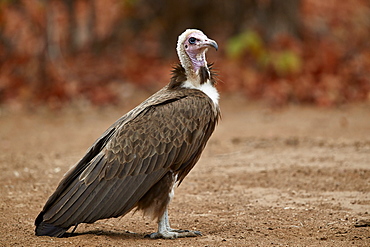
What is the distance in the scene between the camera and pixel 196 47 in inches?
244

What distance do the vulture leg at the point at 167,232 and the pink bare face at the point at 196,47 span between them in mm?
1593

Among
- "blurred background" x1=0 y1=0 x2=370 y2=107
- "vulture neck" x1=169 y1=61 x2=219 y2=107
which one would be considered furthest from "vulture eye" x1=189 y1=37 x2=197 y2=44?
"blurred background" x1=0 y1=0 x2=370 y2=107

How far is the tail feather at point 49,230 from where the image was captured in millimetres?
5422

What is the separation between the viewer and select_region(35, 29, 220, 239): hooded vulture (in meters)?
5.45

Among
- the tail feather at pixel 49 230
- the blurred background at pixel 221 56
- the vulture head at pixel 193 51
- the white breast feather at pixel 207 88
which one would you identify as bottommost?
the tail feather at pixel 49 230

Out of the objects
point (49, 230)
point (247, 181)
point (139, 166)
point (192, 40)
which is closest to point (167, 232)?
point (139, 166)

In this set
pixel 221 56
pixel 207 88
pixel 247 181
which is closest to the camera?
pixel 207 88

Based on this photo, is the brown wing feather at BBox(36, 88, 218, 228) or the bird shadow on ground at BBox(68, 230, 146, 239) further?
the bird shadow on ground at BBox(68, 230, 146, 239)

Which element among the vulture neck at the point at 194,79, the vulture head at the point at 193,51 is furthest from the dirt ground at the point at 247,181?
the vulture head at the point at 193,51

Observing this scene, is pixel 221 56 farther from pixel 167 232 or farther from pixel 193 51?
pixel 167 232

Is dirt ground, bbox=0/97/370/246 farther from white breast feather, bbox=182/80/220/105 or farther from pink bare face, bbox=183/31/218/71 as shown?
pink bare face, bbox=183/31/218/71

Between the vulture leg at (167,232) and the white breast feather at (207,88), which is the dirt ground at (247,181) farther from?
the white breast feather at (207,88)

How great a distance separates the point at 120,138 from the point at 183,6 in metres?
11.0

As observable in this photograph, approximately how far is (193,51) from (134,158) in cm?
135
